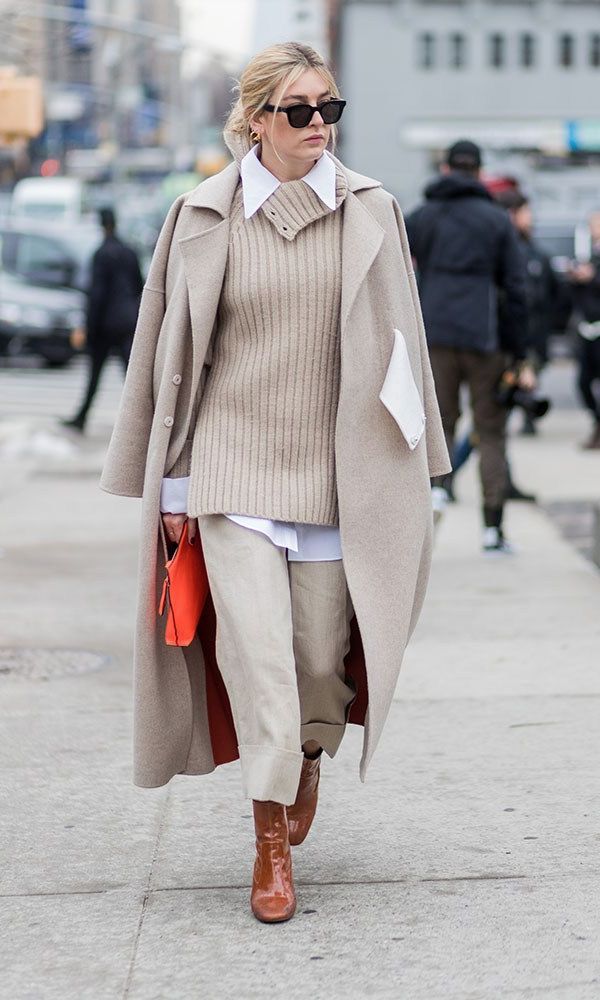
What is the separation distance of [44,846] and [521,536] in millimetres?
5327

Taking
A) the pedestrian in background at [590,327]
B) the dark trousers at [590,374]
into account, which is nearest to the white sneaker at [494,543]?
the pedestrian in background at [590,327]

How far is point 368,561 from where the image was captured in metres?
4.04

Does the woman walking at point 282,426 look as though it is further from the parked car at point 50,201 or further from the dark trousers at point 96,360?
the parked car at point 50,201

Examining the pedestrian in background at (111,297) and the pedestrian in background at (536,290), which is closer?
the pedestrian in background at (536,290)

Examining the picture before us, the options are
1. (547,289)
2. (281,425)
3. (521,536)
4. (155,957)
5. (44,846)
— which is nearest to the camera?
(155,957)

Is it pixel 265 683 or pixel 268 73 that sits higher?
pixel 268 73

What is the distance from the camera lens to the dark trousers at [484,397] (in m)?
8.55

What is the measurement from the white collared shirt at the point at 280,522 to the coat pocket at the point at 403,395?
283mm

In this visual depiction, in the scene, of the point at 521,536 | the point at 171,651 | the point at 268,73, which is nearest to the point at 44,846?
the point at 171,651

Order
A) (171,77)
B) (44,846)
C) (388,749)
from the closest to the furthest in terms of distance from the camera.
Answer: (44,846)
(388,749)
(171,77)

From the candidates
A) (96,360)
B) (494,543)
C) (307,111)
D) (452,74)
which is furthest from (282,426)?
(452,74)

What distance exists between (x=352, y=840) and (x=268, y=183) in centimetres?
167

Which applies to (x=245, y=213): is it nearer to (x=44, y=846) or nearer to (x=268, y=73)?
(x=268, y=73)

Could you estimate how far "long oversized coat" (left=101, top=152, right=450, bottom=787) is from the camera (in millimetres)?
3965
